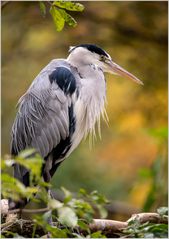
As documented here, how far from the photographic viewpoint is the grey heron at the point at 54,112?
3.99m

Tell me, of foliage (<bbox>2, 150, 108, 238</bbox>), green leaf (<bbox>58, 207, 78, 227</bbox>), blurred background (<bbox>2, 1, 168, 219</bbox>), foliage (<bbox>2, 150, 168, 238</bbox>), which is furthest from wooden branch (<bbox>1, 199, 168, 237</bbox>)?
blurred background (<bbox>2, 1, 168, 219</bbox>)

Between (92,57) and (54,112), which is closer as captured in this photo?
(54,112)

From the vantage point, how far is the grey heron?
3.99 meters

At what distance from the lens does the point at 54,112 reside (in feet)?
13.1

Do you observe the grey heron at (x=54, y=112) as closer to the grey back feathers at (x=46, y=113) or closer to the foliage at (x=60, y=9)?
the grey back feathers at (x=46, y=113)

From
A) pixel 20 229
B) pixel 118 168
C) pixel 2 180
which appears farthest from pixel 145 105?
pixel 2 180

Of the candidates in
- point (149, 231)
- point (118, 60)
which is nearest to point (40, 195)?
point (149, 231)

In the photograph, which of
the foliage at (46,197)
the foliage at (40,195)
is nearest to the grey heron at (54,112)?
the foliage at (46,197)

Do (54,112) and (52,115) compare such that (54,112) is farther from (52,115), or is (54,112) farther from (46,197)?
(46,197)

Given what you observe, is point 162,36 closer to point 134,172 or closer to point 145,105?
point 145,105

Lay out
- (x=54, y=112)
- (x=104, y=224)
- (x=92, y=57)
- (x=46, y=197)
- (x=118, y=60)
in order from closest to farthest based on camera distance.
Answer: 1. (x=46, y=197)
2. (x=104, y=224)
3. (x=54, y=112)
4. (x=92, y=57)
5. (x=118, y=60)

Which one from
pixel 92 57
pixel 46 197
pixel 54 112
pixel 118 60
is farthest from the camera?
pixel 118 60

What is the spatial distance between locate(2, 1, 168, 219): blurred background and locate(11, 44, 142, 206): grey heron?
3646 millimetres

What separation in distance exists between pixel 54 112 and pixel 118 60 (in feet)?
14.1
